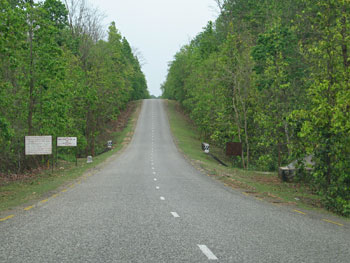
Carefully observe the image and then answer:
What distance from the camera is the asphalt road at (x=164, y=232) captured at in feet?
20.4

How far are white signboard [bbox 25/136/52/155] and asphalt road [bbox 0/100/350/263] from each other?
396 inches

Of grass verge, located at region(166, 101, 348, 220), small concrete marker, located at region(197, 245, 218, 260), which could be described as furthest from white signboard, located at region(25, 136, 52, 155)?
small concrete marker, located at region(197, 245, 218, 260)

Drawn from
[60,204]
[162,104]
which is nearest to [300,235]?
[60,204]

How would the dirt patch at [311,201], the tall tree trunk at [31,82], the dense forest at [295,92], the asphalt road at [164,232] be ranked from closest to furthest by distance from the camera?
the asphalt road at [164,232] < the dense forest at [295,92] < the dirt patch at [311,201] < the tall tree trunk at [31,82]

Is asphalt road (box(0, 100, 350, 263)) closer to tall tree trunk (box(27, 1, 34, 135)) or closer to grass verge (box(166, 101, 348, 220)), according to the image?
grass verge (box(166, 101, 348, 220))

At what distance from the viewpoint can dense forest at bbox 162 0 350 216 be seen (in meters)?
13.3

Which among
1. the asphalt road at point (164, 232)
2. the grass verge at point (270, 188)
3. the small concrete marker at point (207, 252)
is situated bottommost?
the grass verge at point (270, 188)

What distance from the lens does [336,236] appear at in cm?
832

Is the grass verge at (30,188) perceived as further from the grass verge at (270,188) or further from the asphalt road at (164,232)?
the grass verge at (270,188)

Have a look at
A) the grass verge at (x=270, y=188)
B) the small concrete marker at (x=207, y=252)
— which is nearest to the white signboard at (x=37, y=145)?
the grass verge at (x=270, y=188)

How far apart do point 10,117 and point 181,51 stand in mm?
64111

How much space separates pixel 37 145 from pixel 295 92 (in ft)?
59.8

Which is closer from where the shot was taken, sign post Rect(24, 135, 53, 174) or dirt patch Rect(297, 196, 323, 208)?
dirt patch Rect(297, 196, 323, 208)

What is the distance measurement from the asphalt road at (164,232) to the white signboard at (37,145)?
33.0ft
